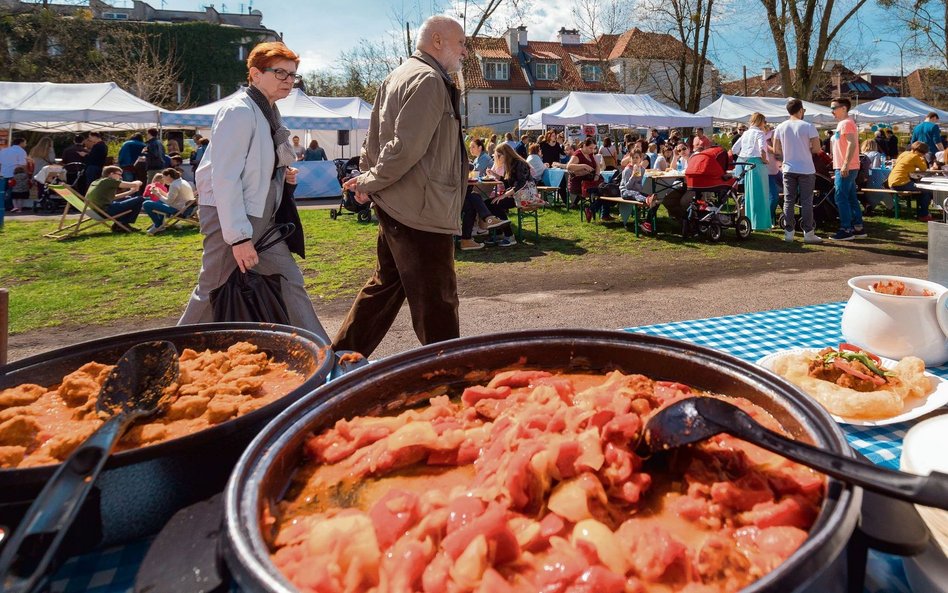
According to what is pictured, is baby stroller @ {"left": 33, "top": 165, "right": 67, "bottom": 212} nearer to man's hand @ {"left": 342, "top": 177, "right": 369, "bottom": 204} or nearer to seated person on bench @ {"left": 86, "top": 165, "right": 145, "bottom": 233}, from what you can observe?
seated person on bench @ {"left": 86, "top": 165, "right": 145, "bottom": 233}

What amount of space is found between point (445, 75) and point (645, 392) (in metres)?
2.63

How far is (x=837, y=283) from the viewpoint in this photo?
717 cm

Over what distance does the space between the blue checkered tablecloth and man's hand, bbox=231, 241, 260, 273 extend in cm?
179

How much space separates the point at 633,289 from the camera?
725 cm

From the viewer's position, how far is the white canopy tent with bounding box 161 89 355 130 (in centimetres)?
1845

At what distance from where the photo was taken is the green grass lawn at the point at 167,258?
6.94 m

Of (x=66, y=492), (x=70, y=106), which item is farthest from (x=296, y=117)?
(x=66, y=492)

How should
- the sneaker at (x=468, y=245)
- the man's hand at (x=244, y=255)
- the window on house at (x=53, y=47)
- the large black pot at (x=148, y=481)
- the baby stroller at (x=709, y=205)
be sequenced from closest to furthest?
1. the large black pot at (x=148, y=481)
2. the man's hand at (x=244, y=255)
3. the sneaker at (x=468, y=245)
4. the baby stroller at (x=709, y=205)
5. the window on house at (x=53, y=47)

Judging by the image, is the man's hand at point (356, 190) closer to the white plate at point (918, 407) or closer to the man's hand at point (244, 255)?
the man's hand at point (244, 255)

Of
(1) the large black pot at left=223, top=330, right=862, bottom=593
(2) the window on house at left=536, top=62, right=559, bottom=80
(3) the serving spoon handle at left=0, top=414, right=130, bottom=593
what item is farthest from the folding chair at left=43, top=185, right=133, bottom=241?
(2) the window on house at left=536, top=62, right=559, bottom=80

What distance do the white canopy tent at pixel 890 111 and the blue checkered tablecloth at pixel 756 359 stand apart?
32.1 m

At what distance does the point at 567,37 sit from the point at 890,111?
36.2m

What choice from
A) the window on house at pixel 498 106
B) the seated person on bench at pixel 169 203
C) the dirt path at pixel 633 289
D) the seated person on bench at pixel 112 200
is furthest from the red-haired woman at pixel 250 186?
the window on house at pixel 498 106

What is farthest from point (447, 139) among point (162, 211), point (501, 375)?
point (162, 211)
